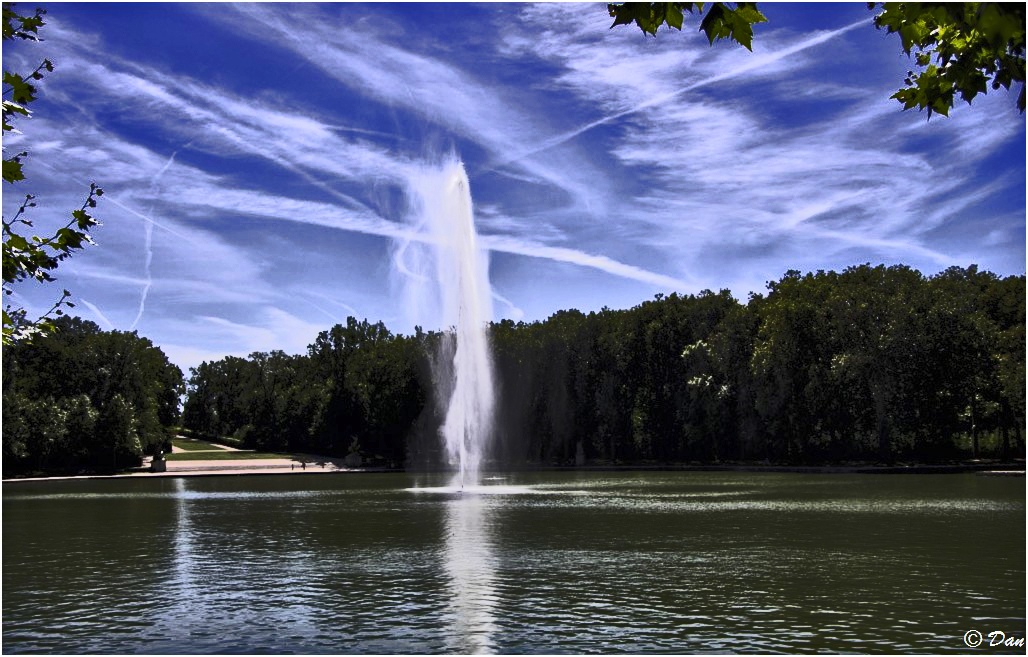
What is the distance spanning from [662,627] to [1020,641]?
5028 mm

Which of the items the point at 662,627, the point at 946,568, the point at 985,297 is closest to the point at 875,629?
the point at 662,627

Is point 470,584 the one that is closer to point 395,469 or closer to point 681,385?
point 681,385

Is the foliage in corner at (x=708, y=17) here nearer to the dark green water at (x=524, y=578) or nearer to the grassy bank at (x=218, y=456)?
the dark green water at (x=524, y=578)

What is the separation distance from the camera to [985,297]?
260ft

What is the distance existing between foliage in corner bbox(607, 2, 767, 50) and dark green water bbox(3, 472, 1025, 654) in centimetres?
A: 1002

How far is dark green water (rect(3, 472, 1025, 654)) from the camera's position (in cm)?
1495

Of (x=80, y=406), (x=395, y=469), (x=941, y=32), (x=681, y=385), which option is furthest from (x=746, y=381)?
(x=941, y=32)

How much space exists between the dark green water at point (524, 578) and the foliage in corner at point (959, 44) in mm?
8712

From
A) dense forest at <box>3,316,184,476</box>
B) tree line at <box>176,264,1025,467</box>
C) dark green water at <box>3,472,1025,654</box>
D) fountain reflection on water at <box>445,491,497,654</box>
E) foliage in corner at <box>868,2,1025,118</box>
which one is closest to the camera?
foliage in corner at <box>868,2,1025,118</box>

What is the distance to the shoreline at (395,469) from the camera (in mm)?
68375

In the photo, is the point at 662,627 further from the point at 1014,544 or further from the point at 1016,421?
the point at 1016,421

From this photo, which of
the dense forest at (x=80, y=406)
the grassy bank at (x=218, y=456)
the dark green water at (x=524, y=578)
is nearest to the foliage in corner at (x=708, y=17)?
the dark green water at (x=524, y=578)

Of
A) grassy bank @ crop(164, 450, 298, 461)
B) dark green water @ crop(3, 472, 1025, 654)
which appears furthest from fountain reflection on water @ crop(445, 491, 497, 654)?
grassy bank @ crop(164, 450, 298, 461)

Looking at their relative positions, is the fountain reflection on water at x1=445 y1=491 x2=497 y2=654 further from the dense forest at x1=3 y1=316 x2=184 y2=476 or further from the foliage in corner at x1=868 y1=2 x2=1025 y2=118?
the dense forest at x1=3 y1=316 x2=184 y2=476
